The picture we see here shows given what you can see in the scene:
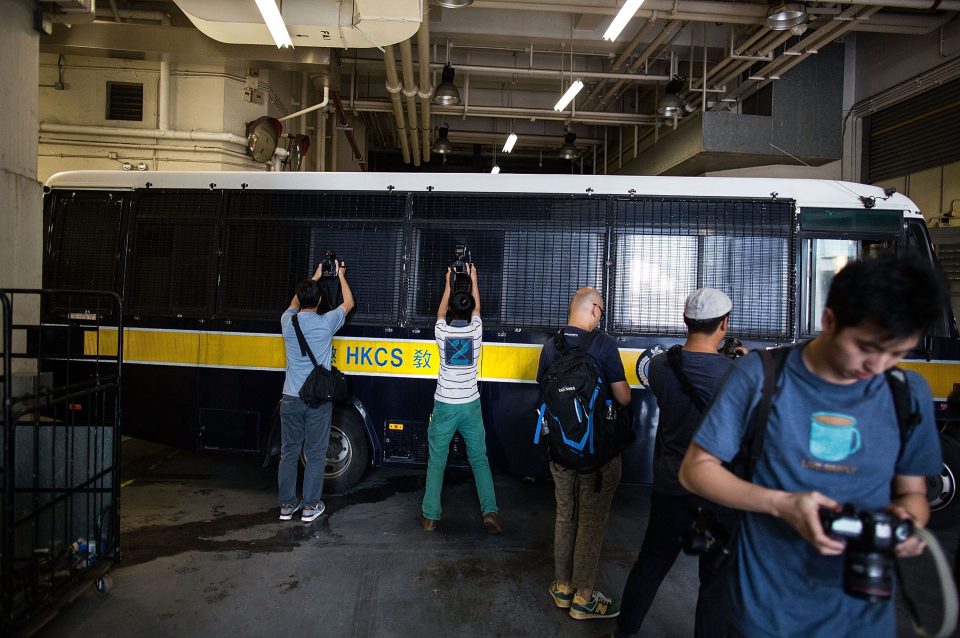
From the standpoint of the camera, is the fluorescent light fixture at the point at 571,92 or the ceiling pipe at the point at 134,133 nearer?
the ceiling pipe at the point at 134,133

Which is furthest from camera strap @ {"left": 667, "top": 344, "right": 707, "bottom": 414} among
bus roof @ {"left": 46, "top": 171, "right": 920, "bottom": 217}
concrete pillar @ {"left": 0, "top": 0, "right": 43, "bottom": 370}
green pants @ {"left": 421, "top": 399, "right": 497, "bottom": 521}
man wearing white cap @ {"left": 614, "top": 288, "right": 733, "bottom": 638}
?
concrete pillar @ {"left": 0, "top": 0, "right": 43, "bottom": 370}

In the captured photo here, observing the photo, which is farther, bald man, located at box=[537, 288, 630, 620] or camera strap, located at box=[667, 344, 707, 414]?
bald man, located at box=[537, 288, 630, 620]

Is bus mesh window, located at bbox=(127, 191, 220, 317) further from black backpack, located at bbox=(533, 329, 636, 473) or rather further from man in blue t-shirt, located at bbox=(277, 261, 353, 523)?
black backpack, located at bbox=(533, 329, 636, 473)

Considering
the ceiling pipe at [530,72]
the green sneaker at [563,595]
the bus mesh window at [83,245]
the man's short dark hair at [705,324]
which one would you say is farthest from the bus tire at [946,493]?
the bus mesh window at [83,245]

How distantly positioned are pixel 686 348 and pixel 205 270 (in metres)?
4.53

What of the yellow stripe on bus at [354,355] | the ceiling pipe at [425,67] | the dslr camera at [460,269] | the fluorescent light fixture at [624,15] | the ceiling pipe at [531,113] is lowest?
the yellow stripe on bus at [354,355]

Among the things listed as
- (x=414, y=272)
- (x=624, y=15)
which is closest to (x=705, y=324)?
(x=414, y=272)

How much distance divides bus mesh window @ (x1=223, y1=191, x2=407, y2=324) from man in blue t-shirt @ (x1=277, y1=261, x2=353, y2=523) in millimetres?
475

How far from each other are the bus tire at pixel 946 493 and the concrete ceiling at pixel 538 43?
5.05 meters

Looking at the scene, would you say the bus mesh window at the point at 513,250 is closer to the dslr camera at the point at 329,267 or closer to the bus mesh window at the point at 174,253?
the dslr camera at the point at 329,267

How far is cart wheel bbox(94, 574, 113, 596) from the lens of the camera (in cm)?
388

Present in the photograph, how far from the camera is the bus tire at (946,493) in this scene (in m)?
5.07

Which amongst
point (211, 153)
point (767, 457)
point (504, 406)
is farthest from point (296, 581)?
point (211, 153)

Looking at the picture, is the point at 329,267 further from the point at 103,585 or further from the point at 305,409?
the point at 103,585
